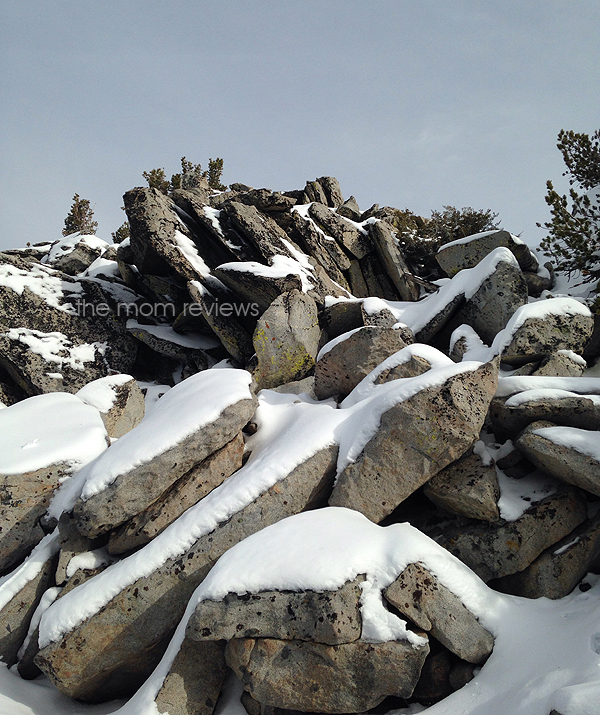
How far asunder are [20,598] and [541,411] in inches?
424

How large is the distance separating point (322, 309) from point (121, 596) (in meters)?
12.3

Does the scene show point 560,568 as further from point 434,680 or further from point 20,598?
point 20,598

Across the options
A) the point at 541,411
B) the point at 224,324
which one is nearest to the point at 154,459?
the point at 541,411

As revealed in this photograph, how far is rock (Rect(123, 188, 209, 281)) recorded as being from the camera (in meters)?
18.9

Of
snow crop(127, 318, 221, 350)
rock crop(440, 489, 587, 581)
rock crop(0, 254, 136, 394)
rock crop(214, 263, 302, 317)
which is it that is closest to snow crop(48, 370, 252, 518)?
rock crop(440, 489, 587, 581)

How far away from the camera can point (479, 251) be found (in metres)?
19.1

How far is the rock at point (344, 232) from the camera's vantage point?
21.8 m

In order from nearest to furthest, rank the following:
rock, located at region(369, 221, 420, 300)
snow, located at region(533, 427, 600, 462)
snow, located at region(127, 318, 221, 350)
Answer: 1. snow, located at region(533, 427, 600, 462)
2. snow, located at region(127, 318, 221, 350)
3. rock, located at region(369, 221, 420, 300)

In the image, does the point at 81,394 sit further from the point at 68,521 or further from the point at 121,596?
Result: the point at 121,596

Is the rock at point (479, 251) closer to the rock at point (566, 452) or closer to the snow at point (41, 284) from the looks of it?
the rock at point (566, 452)

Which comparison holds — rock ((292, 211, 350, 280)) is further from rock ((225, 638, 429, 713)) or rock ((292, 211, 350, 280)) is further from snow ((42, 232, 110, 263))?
rock ((225, 638, 429, 713))

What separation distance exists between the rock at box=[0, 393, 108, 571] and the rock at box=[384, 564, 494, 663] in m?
8.03

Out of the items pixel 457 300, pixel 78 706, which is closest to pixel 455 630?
pixel 78 706

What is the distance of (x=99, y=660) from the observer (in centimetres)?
745
